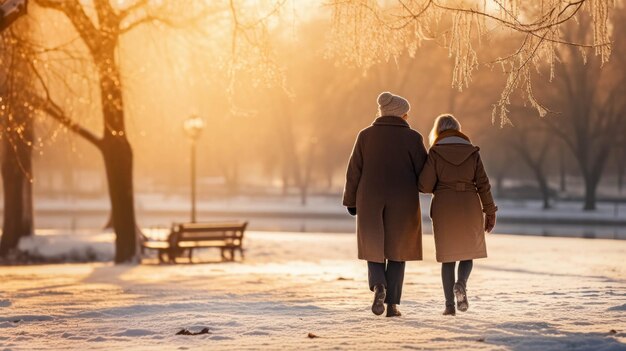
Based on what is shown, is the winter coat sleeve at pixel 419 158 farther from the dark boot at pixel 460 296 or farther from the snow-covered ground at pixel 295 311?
the snow-covered ground at pixel 295 311

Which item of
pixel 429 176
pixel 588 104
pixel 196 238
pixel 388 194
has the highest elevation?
pixel 588 104

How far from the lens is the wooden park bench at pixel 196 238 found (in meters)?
20.8

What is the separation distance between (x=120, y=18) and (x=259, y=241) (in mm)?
10535

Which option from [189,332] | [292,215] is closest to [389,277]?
[189,332]

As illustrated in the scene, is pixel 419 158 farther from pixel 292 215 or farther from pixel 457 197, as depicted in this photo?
pixel 292 215

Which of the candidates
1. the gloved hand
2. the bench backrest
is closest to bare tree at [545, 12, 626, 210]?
the bench backrest

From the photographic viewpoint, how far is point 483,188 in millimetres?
8094

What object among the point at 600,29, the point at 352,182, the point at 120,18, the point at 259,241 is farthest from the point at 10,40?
the point at 259,241

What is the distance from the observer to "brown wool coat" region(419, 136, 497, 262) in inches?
316

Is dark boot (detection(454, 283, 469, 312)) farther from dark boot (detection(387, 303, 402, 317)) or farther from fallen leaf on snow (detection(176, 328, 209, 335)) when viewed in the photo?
fallen leaf on snow (detection(176, 328, 209, 335))

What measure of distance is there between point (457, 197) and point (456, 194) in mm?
27

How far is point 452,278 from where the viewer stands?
8.32 meters

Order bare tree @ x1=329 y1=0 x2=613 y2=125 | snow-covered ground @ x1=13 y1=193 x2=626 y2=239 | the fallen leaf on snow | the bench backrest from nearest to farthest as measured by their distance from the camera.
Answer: the fallen leaf on snow → bare tree @ x1=329 y1=0 x2=613 y2=125 → the bench backrest → snow-covered ground @ x1=13 y1=193 x2=626 y2=239

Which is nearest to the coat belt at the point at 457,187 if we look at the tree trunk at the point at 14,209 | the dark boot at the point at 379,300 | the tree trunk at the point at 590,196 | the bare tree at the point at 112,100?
the dark boot at the point at 379,300
